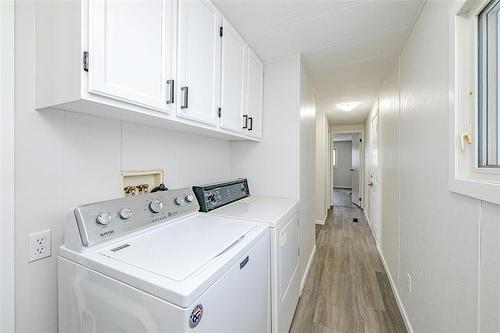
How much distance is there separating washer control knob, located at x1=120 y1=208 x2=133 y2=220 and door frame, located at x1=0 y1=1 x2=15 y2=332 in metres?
0.37

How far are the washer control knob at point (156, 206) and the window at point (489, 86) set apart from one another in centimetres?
152

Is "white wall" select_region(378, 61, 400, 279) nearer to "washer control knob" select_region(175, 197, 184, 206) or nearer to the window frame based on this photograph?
the window frame

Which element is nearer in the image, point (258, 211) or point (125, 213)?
point (125, 213)

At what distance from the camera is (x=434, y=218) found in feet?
3.97

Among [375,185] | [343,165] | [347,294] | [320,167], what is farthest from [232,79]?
[343,165]

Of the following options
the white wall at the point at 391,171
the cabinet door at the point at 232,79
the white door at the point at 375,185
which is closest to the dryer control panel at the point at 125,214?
the cabinet door at the point at 232,79

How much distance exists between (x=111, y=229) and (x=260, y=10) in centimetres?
158

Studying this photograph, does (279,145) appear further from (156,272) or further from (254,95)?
(156,272)

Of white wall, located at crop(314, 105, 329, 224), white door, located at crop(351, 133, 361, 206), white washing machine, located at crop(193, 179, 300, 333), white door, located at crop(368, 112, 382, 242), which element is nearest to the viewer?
white washing machine, located at crop(193, 179, 300, 333)

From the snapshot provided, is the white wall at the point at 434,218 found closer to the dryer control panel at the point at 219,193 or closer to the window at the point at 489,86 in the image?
the window at the point at 489,86

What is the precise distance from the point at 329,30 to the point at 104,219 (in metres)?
1.96

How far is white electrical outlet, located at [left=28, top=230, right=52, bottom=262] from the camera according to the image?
2.79ft

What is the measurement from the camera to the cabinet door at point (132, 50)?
2.40 feet

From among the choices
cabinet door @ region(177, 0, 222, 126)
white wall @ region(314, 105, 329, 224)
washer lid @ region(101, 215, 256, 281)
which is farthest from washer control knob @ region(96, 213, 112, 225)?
white wall @ region(314, 105, 329, 224)
